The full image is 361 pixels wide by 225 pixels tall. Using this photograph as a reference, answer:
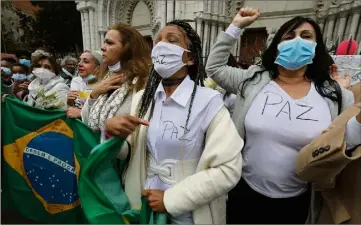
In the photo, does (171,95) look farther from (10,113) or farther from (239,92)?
(10,113)

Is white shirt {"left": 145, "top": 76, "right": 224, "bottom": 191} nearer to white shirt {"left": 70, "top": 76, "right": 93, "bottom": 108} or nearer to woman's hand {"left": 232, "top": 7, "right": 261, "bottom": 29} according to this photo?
woman's hand {"left": 232, "top": 7, "right": 261, "bottom": 29}

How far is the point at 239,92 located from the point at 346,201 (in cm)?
79

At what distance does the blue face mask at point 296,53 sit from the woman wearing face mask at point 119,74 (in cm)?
90

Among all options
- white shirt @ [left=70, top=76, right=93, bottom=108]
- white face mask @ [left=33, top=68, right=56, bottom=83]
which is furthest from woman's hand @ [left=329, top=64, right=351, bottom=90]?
white face mask @ [left=33, top=68, right=56, bottom=83]

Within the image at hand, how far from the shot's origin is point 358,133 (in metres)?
1.00

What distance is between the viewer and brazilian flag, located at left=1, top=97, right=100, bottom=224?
6.95 feet

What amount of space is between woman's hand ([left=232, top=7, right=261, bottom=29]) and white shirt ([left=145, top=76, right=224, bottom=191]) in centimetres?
58

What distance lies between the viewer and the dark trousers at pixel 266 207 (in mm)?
1405

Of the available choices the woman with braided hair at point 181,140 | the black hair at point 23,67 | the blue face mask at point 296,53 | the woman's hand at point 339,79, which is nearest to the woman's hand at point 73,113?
the woman with braided hair at point 181,140

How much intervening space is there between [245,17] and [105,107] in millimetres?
1092

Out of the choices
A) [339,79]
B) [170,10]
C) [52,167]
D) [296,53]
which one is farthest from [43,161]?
[170,10]

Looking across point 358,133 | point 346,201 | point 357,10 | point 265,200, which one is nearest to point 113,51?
point 265,200

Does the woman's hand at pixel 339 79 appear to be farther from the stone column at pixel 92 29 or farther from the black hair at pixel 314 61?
the stone column at pixel 92 29

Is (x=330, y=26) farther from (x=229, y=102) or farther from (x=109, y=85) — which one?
(x=109, y=85)
